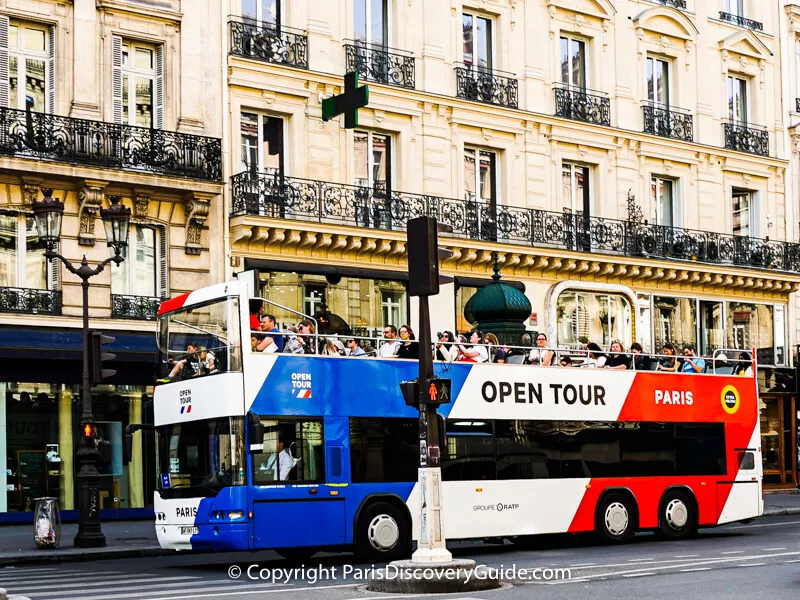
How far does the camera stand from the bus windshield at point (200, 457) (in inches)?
722

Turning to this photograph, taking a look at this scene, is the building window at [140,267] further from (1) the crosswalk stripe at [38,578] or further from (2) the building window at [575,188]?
(2) the building window at [575,188]

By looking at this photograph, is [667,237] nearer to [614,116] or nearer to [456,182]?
[614,116]

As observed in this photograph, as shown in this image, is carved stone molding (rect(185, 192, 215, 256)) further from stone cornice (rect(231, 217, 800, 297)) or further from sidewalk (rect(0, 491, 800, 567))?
sidewalk (rect(0, 491, 800, 567))

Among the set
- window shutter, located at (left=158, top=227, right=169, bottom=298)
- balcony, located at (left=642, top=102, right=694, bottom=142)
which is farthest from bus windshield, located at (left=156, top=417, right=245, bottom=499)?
balcony, located at (left=642, top=102, right=694, bottom=142)

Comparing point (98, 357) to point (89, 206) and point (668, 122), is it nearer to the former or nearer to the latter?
point (89, 206)

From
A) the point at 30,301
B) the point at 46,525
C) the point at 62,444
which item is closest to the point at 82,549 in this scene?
the point at 46,525

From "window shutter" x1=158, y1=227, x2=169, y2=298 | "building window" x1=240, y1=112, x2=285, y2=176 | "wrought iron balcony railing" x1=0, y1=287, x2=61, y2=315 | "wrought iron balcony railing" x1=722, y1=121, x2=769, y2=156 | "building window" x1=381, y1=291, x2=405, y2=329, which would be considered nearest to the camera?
"wrought iron balcony railing" x1=0, y1=287, x2=61, y2=315

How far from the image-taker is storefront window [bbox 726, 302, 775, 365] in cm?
3938

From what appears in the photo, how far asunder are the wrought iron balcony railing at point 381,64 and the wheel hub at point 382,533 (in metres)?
14.2

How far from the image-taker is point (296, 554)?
21016mm

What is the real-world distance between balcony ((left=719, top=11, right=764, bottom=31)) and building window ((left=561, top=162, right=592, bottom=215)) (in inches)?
295

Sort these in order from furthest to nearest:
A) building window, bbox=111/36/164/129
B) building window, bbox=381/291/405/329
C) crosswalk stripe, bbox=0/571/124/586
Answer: building window, bbox=381/291/405/329
building window, bbox=111/36/164/129
crosswalk stripe, bbox=0/571/124/586

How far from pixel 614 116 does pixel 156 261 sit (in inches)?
560

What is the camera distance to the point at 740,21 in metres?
40.9
